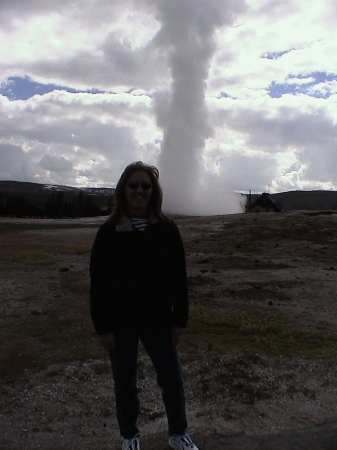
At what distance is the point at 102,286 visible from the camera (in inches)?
145

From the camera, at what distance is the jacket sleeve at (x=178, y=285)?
374cm

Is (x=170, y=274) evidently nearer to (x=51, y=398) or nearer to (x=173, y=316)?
(x=173, y=316)

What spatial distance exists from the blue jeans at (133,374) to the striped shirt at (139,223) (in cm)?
82

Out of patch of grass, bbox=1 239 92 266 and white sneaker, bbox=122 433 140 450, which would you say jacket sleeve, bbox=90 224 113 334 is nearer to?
white sneaker, bbox=122 433 140 450

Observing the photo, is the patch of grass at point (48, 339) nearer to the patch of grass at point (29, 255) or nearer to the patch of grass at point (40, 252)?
the patch of grass at point (29, 255)

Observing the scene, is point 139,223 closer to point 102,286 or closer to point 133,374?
point 102,286

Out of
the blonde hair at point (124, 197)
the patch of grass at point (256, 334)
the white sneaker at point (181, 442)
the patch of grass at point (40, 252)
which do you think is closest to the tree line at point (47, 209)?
the patch of grass at point (40, 252)

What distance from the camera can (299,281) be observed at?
1136 cm

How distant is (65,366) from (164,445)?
2.14 m

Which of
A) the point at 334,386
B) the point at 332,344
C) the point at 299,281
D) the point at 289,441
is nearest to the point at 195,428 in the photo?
the point at 289,441

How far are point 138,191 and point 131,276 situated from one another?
0.67 m

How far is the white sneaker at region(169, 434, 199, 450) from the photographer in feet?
12.3

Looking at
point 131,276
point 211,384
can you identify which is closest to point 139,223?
point 131,276

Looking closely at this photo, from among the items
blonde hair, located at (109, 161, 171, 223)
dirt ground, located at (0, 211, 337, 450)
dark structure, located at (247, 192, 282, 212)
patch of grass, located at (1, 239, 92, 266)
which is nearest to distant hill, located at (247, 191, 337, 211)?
dark structure, located at (247, 192, 282, 212)
